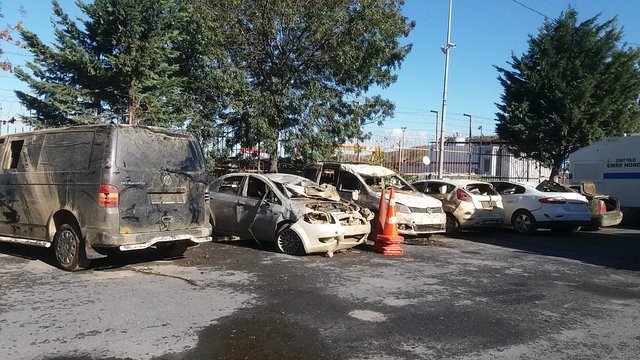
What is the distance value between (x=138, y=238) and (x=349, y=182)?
19.7ft

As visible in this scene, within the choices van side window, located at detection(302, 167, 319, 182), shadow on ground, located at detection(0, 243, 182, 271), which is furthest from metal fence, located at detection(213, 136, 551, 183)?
shadow on ground, located at detection(0, 243, 182, 271)

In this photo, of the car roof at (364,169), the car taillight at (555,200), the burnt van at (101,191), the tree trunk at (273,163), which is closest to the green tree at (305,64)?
the tree trunk at (273,163)

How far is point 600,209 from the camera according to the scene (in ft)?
51.6

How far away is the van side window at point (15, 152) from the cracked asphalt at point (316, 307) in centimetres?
158

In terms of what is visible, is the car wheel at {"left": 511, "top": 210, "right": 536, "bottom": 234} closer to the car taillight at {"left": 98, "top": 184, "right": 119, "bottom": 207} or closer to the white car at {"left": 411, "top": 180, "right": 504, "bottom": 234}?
the white car at {"left": 411, "top": 180, "right": 504, "bottom": 234}

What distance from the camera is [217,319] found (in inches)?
232

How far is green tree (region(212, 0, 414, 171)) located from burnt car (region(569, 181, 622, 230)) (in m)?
6.82

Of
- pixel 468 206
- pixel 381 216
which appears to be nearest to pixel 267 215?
pixel 381 216

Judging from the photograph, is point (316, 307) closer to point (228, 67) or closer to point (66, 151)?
point (66, 151)

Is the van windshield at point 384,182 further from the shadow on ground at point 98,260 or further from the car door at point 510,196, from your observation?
the shadow on ground at point 98,260

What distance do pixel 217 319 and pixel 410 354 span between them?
2.14 metres

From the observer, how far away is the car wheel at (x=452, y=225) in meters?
14.1

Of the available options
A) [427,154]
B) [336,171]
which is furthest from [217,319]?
[427,154]

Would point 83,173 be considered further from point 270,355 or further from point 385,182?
point 385,182
